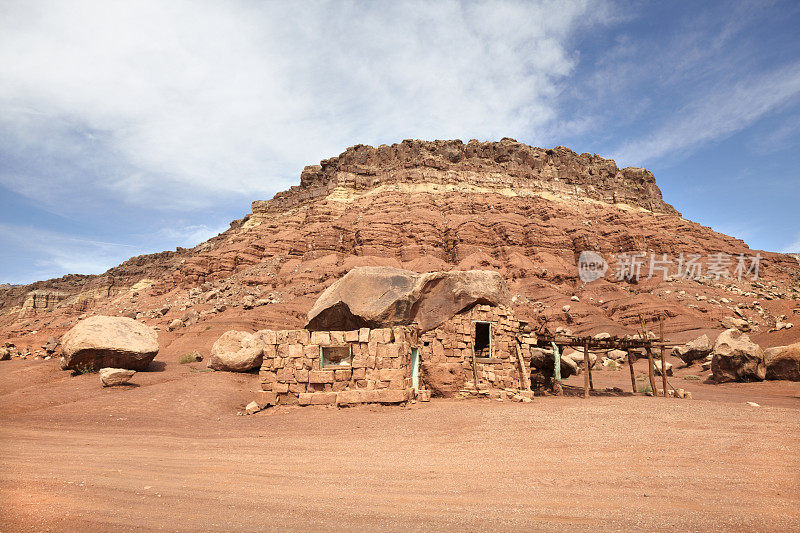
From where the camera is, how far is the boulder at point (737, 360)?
21547 mm

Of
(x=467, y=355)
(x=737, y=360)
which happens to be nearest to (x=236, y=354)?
(x=467, y=355)

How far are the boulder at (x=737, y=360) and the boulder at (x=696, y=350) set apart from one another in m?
6.79

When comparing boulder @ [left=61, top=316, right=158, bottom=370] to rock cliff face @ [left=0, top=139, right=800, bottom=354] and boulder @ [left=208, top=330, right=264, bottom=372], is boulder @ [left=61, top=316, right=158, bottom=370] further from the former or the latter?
rock cliff face @ [left=0, top=139, right=800, bottom=354]

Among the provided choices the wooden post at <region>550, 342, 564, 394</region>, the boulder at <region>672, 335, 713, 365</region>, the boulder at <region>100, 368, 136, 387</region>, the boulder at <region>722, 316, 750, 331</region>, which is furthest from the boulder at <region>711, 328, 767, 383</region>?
the boulder at <region>100, 368, 136, 387</region>

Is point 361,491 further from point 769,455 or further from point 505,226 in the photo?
point 505,226

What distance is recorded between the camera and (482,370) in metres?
15.7

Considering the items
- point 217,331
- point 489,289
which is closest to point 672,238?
point 489,289

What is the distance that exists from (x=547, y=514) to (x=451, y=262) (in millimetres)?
47454

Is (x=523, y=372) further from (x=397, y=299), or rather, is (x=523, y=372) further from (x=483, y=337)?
(x=397, y=299)

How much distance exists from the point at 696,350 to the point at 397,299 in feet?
88.4

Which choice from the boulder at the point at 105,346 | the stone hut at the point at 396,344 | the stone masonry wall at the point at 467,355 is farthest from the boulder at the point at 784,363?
the boulder at the point at 105,346

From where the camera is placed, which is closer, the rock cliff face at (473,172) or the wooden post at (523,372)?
the wooden post at (523,372)

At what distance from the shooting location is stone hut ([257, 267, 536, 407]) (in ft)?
42.5

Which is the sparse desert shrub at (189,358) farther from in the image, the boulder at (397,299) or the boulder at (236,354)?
the boulder at (397,299)
